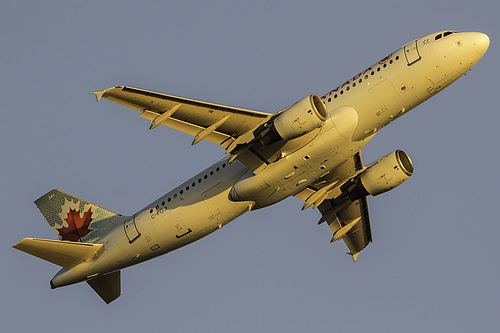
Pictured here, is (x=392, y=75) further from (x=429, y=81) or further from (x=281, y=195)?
(x=281, y=195)

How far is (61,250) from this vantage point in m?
45.3

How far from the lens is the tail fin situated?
4916cm

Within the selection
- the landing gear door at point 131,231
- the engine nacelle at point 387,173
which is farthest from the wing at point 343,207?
the landing gear door at point 131,231

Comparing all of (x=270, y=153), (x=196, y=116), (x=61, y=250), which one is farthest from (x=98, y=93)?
(x=61, y=250)

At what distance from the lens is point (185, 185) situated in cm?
4491

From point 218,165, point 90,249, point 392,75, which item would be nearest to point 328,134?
point 392,75

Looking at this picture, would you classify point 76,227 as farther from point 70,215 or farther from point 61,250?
point 61,250

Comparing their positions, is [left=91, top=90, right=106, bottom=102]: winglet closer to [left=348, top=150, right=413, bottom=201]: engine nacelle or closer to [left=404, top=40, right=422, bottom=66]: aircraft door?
[left=404, top=40, right=422, bottom=66]: aircraft door

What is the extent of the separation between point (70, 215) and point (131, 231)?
616 centimetres

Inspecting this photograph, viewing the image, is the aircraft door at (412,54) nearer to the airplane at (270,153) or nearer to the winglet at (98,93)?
the airplane at (270,153)

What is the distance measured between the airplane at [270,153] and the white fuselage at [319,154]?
0.17ft

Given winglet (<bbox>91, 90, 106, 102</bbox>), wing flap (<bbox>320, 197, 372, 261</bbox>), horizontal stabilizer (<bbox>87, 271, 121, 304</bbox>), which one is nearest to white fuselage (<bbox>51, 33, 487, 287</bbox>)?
horizontal stabilizer (<bbox>87, 271, 121, 304</bbox>)

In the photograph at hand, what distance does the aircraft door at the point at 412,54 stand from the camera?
4009 cm

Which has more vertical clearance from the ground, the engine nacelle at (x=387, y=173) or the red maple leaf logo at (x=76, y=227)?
the red maple leaf logo at (x=76, y=227)
